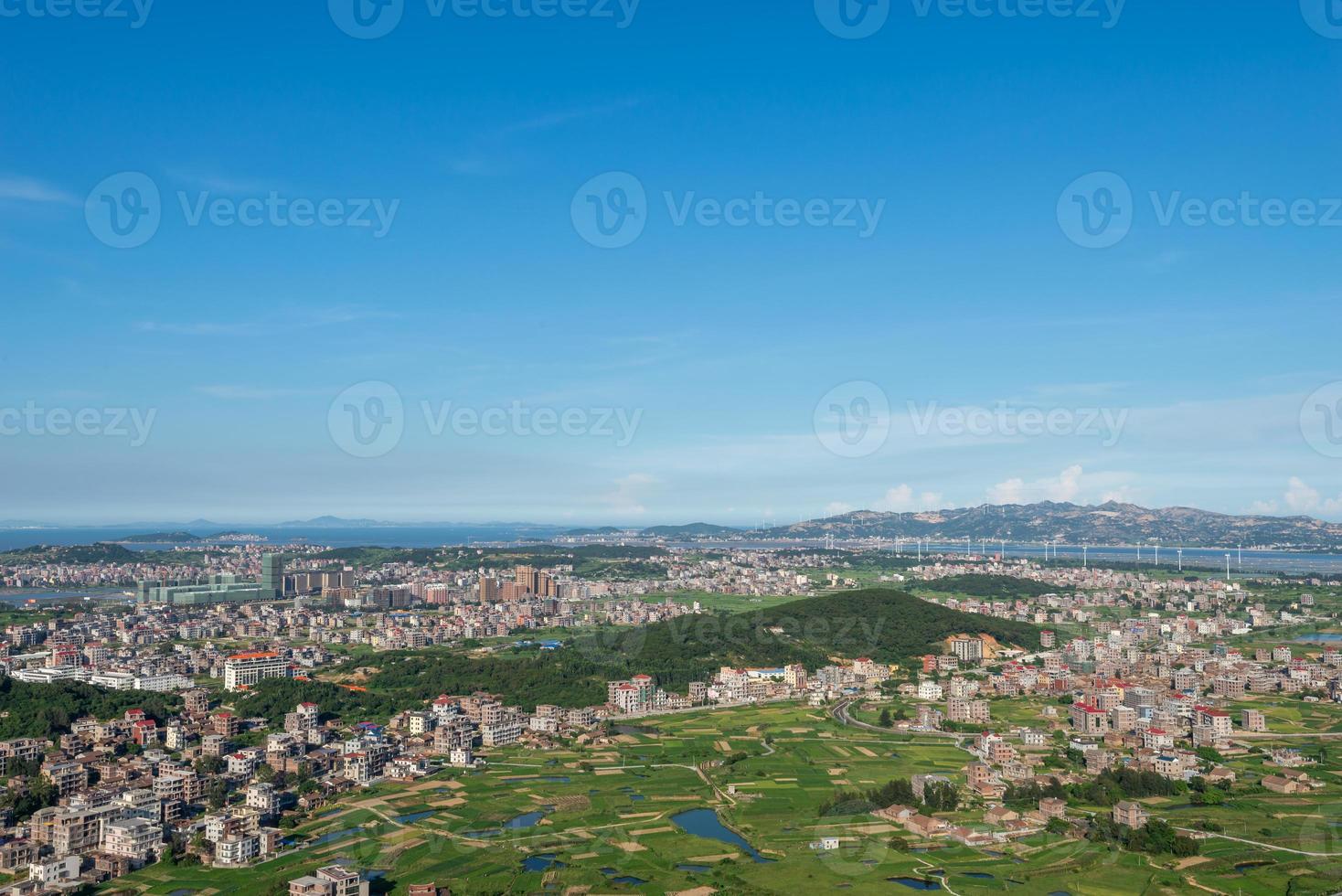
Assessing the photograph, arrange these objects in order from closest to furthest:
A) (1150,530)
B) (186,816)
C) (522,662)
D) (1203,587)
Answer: (186,816) < (522,662) < (1203,587) < (1150,530)

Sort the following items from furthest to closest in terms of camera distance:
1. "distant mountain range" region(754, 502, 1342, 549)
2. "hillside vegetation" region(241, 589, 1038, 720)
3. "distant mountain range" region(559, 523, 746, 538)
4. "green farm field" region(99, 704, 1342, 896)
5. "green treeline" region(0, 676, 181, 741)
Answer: "distant mountain range" region(559, 523, 746, 538), "distant mountain range" region(754, 502, 1342, 549), "hillside vegetation" region(241, 589, 1038, 720), "green treeline" region(0, 676, 181, 741), "green farm field" region(99, 704, 1342, 896)

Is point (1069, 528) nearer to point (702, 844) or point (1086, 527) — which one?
point (1086, 527)

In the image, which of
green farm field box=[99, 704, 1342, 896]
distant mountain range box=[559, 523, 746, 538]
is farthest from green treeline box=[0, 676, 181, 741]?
distant mountain range box=[559, 523, 746, 538]

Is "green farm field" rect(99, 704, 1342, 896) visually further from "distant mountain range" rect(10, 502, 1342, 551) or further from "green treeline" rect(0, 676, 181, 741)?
"distant mountain range" rect(10, 502, 1342, 551)

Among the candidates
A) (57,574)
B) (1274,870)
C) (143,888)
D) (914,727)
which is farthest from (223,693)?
(57,574)

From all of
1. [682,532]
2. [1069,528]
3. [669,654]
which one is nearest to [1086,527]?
[1069,528]

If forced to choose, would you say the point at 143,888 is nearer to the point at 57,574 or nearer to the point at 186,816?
the point at 186,816

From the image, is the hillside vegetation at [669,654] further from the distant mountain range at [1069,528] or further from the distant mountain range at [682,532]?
the distant mountain range at [682,532]

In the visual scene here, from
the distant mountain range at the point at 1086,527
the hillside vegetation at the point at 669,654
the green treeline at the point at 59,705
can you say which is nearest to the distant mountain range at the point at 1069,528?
the distant mountain range at the point at 1086,527
